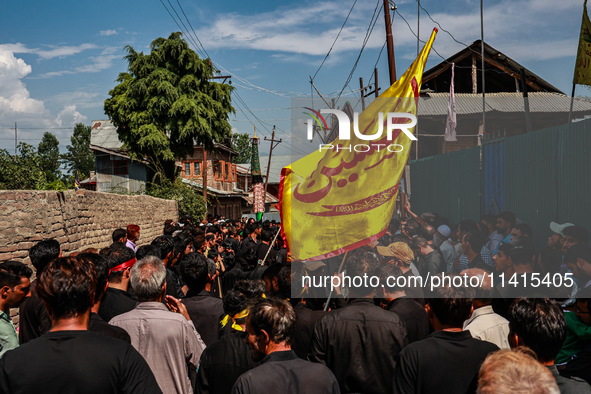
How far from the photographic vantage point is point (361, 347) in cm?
373

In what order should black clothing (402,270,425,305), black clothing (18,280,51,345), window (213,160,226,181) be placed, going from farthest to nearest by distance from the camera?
window (213,160,226,181)
black clothing (402,270,425,305)
black clothing (18,280,51,345)

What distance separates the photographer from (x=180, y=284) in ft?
21.3

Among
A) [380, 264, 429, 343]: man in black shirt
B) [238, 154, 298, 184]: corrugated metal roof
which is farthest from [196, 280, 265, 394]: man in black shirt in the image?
[238, 154, 298, 184]: corrugated metal roof

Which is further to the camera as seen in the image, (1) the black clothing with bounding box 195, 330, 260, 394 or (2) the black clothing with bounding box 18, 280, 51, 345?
(2) the black clothing with bounding box 18, 280, 51, 345

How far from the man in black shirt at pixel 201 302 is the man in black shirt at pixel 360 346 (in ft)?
3.60

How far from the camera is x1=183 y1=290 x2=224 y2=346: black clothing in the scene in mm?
4531

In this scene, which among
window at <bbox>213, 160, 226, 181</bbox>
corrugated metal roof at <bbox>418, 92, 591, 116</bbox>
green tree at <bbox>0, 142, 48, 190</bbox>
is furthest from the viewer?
window at <bbox>213, 160, 226, 181</bbox>

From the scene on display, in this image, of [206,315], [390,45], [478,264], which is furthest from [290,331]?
[390,45]

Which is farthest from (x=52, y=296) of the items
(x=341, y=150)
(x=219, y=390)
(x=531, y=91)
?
(x=531, y=91)

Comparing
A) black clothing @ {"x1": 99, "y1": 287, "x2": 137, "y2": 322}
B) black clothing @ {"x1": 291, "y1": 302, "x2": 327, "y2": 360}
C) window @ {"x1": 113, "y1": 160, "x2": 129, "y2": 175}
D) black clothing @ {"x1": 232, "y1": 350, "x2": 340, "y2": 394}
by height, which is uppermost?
window @ {"x1": 113, "y1": 160, "x2": 129, "y2": 175}

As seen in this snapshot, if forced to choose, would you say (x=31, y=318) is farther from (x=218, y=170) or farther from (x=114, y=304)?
(x=218, y=170)

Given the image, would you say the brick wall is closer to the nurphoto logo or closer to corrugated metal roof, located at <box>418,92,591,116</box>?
the nurphoto logo

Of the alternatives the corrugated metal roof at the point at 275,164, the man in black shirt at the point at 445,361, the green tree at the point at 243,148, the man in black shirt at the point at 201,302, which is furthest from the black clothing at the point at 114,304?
the green tree at the point at 243,148

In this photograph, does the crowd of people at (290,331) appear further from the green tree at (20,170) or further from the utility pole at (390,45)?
the green tree at (20,170)
